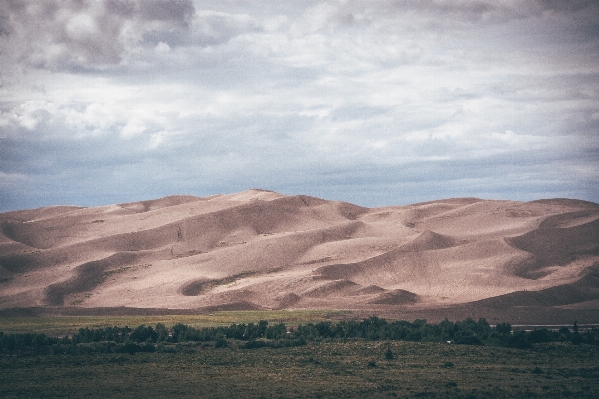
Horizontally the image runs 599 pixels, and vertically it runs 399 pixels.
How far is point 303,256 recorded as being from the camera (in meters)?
98.3

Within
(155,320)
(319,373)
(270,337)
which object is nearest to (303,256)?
(155,320)

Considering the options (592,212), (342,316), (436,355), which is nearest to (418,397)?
(436,355)

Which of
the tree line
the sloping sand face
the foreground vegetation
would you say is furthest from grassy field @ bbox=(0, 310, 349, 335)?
the foreground vegetation

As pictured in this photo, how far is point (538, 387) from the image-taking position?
116 feet

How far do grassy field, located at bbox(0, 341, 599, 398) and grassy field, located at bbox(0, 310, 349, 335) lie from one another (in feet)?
48.8

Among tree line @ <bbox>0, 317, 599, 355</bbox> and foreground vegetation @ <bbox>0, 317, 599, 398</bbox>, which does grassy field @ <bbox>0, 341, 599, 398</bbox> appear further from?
tree line @ <bbox>0, 317, 599, 355</bbox>

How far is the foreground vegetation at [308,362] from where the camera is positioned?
35.4 m

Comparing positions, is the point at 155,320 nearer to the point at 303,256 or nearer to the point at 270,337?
the point at 270,337

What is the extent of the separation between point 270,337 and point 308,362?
9.07m

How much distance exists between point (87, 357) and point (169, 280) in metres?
46.0

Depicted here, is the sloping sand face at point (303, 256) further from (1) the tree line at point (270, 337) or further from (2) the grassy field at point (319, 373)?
(2) the grassy field at point (319, 373)

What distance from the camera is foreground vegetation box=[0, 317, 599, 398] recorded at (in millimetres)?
35375

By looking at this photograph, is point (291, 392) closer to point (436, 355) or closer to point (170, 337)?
point (436, 355)

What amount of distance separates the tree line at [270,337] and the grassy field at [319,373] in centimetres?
136
